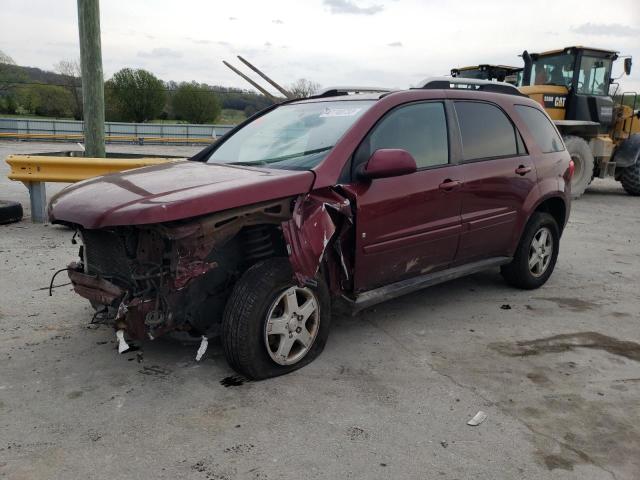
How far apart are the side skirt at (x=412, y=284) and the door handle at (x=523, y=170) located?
76 cm

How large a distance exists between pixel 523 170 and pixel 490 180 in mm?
521

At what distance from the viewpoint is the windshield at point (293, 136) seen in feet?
12.1

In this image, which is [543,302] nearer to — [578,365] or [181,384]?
[578,365]

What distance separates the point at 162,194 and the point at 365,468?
68.5 inches

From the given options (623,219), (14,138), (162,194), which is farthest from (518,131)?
(14,138)

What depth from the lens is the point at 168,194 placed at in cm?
300

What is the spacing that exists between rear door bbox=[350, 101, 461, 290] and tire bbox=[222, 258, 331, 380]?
0.51m

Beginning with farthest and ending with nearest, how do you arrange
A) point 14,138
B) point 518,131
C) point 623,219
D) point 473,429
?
point 14,138, point 623,219, point 518,131, point 473,429

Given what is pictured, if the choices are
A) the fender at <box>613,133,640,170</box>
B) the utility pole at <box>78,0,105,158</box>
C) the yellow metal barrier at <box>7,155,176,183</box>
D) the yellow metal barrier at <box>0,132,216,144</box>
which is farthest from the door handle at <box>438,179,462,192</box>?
the yellow metal barrier at <box>0,132,216,144</box>

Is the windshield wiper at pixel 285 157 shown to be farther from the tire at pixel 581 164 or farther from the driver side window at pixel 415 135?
the tire at pixel 581 164

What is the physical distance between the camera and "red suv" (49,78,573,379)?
3.04m

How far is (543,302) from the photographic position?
16.2 feet

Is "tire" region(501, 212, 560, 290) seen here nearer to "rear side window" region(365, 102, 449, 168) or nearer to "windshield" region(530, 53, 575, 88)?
"rear side window" region(365, 102, 449, 168)

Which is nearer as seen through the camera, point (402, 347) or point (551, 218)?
point (402, 347)
